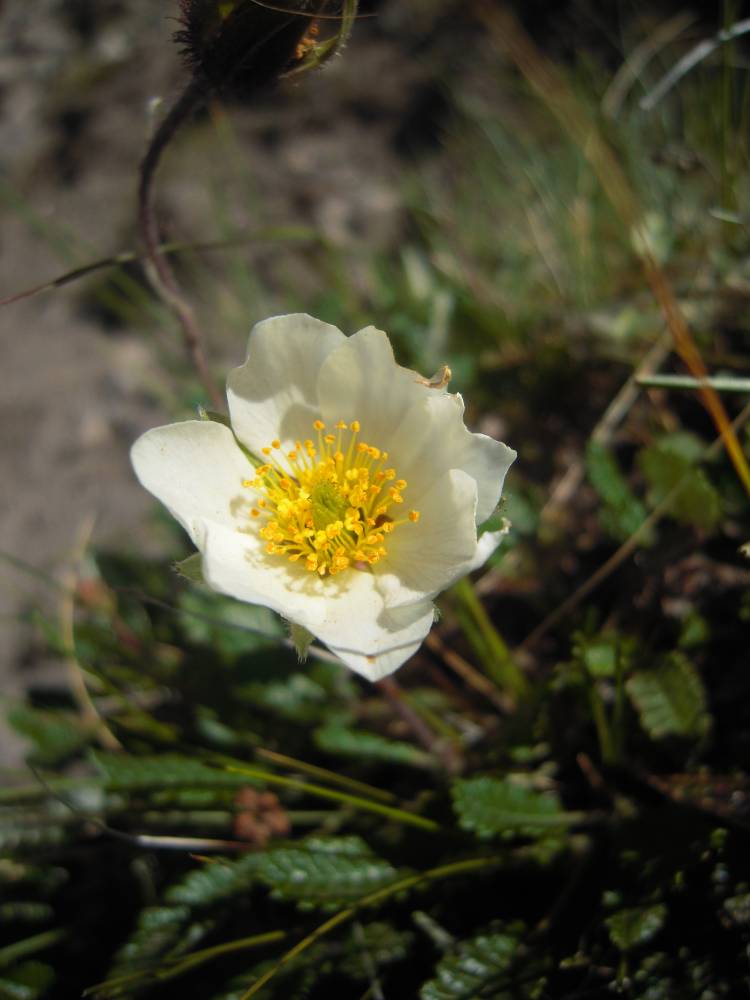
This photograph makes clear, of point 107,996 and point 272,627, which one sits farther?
point 272,627

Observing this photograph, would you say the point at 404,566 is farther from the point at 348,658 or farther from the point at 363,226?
the point at 363,226

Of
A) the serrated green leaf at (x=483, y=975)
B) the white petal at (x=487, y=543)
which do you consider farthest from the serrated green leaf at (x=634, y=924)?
the white petal at (x=487, y=543)

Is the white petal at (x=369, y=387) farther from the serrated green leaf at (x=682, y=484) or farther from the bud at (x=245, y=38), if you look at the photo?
the serrated green leaf at (x=682, y=484)

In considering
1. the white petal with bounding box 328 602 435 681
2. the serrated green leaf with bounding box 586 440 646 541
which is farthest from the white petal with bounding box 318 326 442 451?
the serrated green leaf with bounding box 586 440 646 541

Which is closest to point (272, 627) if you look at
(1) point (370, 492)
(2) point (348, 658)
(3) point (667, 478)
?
(1) point (370, 492)

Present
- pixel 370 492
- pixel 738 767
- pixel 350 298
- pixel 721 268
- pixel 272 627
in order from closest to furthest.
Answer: pixel 370 492 < pixel 738 767 < pixel 272 627 < pixel 721 268 < pixel 350 298
